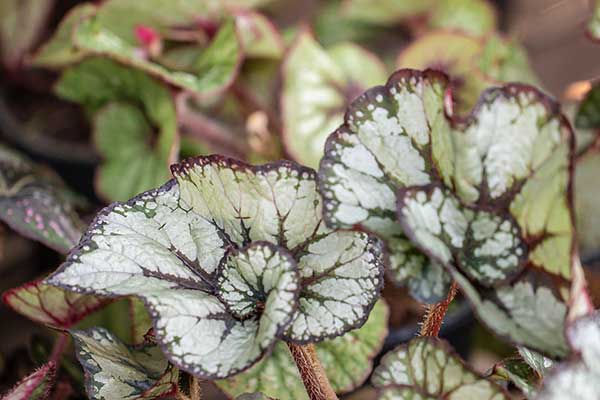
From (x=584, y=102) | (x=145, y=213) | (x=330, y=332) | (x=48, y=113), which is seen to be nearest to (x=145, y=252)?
(x=145, y=213)

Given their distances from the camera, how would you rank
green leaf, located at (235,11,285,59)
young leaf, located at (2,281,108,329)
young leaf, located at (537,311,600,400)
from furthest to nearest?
green leaf, located at (235,11,285,59) < young leaf, located at (2,281,108,329) < young leaf, located at (537,311,600,400)

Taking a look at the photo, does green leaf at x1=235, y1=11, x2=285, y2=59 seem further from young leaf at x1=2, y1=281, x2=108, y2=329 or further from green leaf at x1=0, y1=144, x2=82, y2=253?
young leaf at x1=2, y1=281, x2=108, y2=329

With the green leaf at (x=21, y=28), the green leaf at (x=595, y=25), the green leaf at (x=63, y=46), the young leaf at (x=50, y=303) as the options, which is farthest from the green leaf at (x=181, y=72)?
the green leaf at (x=21, y=28)

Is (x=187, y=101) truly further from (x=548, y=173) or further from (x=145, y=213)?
(x=548, y=173)

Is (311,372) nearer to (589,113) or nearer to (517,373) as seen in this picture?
(517,373)

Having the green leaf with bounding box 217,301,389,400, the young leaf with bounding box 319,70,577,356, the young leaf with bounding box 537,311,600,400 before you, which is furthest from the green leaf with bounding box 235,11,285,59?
the young leaf with bounding box 537,311,600,400

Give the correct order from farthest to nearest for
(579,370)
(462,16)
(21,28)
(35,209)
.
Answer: (21,28) < (462,16) < (35,209) < (579,370)

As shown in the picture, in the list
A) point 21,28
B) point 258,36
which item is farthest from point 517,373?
point 21,28
